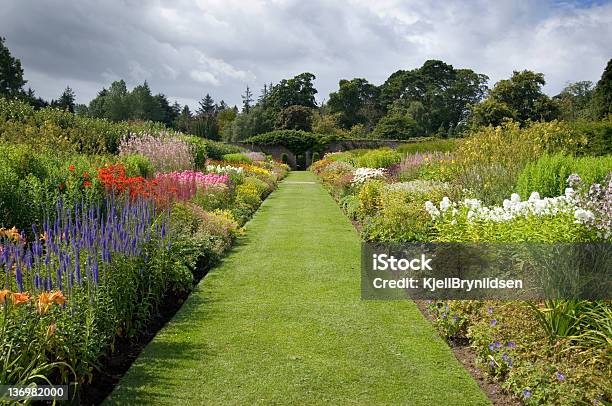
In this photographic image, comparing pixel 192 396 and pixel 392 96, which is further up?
pixel 392 96

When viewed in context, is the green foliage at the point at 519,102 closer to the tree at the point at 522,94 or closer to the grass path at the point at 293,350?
the tree at the point at 522,94

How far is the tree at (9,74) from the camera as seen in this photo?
39.1 m

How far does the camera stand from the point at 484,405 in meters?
3.31

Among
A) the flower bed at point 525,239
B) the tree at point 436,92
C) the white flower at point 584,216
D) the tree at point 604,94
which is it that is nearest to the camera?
the flower bed at point 525,239

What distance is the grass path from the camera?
11.1ft

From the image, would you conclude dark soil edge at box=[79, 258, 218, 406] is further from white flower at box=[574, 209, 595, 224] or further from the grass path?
white flower at box=[574, 209, 595, 224]

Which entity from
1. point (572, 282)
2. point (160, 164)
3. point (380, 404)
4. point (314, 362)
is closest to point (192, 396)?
point (314, 362)

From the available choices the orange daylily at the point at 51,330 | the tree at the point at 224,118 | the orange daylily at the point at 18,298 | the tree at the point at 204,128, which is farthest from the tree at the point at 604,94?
the tree at the point at 224,118

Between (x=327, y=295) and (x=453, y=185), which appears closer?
(x=327, y=295)

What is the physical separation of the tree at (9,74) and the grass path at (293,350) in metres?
40.6

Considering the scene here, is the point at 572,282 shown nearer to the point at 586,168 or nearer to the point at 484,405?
the point at 484,405

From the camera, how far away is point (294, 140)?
4181 centimetres

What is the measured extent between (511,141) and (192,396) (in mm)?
7800

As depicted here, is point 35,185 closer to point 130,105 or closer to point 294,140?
point 294,140
